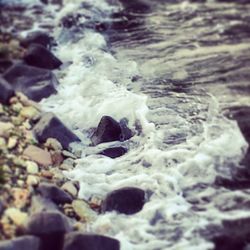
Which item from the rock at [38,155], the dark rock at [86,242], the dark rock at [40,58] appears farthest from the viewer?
the dark rock at [40,58]

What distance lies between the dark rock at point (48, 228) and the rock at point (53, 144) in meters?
1.41

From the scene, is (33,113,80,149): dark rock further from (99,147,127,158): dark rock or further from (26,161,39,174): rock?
(26,161,39,174): rock

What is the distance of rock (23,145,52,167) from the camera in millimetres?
5441

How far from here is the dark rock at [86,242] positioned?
4289mm

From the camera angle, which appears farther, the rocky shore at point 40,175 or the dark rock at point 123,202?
the dark rock at point 123,202

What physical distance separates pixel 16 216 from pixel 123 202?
3.05 feet

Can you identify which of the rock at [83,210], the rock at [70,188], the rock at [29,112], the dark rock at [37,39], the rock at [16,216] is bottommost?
the rock at [83,210]

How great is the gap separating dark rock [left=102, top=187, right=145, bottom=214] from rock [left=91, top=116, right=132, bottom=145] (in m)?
1.11

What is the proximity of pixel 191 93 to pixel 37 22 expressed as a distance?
378cm

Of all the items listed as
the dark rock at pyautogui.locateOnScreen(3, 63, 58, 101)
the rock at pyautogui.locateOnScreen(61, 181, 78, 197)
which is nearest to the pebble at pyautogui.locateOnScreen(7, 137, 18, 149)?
the rock at pyautogui.locateOnScreen(61, 181, 78, 197)

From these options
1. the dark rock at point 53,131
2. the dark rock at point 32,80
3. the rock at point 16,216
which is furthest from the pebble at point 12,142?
the dark rock at point 32,80

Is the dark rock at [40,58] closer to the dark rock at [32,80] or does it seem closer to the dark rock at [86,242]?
the dark rock at [32,80]

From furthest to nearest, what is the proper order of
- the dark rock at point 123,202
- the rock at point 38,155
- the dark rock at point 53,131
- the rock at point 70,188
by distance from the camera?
the dark rock at point 53,131 < the rock at point 38,155 < the rock at point 70,188 < the dark rock at point 123,202

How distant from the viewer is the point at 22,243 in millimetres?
4164
